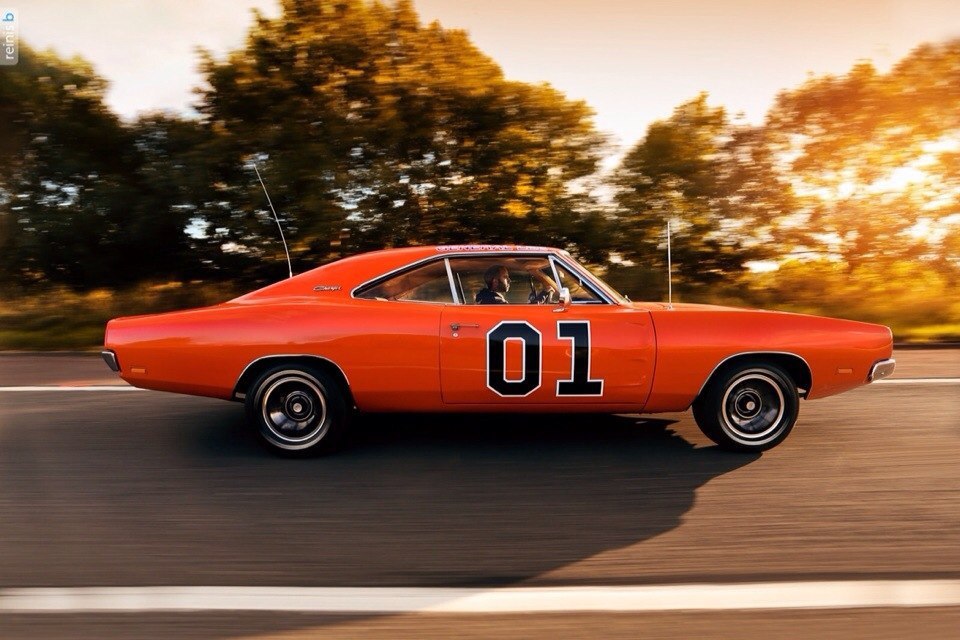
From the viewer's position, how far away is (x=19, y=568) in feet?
11.9

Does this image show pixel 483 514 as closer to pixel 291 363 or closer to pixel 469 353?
pixel 469 353

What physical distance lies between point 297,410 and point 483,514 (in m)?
1.64

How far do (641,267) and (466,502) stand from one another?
9993 mm

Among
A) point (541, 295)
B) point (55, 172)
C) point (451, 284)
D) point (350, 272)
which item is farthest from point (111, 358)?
point (55, 172)

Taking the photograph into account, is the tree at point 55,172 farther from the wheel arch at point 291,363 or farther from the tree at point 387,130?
the wheel arch at point 291,363

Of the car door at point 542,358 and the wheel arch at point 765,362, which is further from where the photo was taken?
the wheel arch at point 765,362

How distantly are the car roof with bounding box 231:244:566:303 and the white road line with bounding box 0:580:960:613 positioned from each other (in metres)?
2.38

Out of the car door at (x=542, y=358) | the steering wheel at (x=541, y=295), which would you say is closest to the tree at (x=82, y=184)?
the steering wheel at (x=541, y=295)

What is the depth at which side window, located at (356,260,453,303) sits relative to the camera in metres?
5.33

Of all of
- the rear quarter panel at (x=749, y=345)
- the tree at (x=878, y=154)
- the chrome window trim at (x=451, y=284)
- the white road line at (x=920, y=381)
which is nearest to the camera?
the rear quarter panel at (x=749, y=345)

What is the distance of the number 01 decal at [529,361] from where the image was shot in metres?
5.11

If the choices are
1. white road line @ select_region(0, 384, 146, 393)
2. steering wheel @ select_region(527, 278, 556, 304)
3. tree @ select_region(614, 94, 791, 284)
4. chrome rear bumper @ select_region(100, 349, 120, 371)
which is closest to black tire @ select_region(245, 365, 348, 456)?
chrome rear bumper @ select_region(100, 349, 120, 371)

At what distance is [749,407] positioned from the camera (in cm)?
543

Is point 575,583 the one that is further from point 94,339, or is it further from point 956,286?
point 956,286
